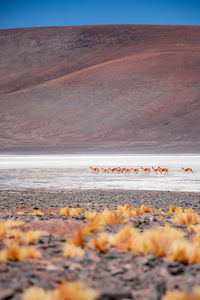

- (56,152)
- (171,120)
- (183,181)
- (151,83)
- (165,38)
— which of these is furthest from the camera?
(165,38)

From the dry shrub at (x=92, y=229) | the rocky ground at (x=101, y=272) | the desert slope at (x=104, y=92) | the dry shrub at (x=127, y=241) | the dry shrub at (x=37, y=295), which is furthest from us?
the desert slope at (x=104, y=92)

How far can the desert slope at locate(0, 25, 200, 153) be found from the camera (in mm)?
64875

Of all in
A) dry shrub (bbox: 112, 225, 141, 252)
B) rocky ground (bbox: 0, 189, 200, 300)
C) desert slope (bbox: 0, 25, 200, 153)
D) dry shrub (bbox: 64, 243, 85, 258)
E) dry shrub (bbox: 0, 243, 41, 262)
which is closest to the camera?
rocky ground (bbox: 0, 189, 200, 300)

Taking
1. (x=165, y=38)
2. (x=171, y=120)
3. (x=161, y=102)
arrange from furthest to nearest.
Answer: (x=165, y=38) < (x=161, y=102) < (x=171, y=120)

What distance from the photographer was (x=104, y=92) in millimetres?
76625

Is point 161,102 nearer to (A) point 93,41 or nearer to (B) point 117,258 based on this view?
(A) point 93,41

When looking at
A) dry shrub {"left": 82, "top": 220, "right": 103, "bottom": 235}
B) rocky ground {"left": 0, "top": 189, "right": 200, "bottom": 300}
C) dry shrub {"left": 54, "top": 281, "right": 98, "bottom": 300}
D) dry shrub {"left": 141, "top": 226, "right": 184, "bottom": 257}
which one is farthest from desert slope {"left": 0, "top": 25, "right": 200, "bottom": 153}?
dry shrub {"left": 54, "top": 281, "right": 98, "bottom": 300}

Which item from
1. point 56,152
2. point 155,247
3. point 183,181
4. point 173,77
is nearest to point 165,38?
point 173,77

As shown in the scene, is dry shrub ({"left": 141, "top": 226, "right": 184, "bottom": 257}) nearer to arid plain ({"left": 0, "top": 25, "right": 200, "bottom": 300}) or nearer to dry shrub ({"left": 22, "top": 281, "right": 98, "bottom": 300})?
arid plain ({"left": 0, "top": 25, "right": 200, "bottom": 300})

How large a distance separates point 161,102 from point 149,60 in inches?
679

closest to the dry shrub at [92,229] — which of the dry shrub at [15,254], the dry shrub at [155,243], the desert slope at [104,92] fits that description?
the dry shrub at [155,243]

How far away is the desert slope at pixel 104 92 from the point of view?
213 ft

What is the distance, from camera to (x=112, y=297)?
3840 mm

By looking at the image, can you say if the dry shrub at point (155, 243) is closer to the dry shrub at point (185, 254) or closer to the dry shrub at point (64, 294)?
the dry shrub at point (185, 254)
